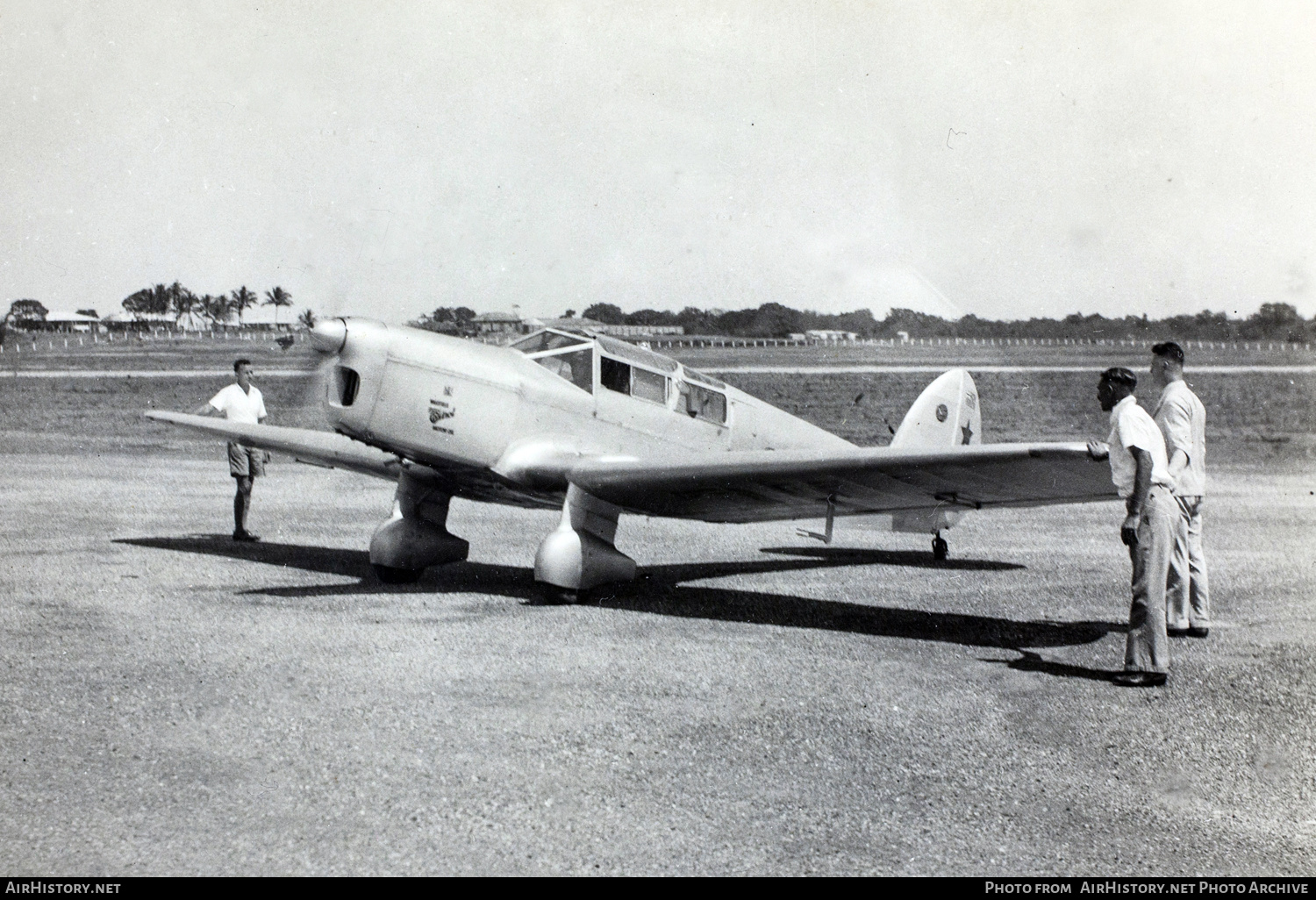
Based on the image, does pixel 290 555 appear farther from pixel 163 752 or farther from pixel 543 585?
pixel 163 752

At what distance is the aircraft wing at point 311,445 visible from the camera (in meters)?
10.8

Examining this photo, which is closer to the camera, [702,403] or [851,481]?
[851,481]

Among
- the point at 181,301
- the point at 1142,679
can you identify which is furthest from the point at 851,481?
the point at 181,301

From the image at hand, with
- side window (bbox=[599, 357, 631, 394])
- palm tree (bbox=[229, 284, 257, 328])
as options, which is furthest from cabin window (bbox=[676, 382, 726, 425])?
palm tree (bbox=[229, 284, 257, 328])

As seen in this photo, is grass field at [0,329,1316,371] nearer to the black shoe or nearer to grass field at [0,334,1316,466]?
grass field at [0,334,1316,466]

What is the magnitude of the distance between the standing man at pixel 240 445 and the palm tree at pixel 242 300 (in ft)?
4.41

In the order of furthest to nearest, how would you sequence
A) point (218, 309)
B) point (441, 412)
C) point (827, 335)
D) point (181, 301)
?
point (827, 335) → point (181, 301) → point (218, 309) → point (441, 412)

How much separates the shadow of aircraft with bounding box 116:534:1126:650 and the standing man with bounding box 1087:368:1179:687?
114 cm

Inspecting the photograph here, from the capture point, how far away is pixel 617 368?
9.81 meters

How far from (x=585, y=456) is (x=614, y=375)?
0.84 metres

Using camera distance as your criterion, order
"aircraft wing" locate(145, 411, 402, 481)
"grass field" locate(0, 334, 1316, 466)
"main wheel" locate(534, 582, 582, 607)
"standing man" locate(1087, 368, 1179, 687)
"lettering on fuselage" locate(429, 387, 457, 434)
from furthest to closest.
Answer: "grass field" locate(0, 334, 1316, 466) < "aircraft wing" locate(145, 411, 402, 481) < "lettering on fuselage" locate(429, 387, 457, 434) < "main wheel" locate(534, 582, 582, 607) < "standing man" locate(1087, 368, 1179, 687)

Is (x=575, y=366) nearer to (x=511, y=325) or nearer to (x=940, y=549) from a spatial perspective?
(x=511, y=325)

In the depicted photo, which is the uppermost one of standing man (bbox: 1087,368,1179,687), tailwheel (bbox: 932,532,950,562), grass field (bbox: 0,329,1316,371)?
grass field (bbox: 0,329,1316,371)

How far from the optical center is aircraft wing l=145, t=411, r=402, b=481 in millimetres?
10844
